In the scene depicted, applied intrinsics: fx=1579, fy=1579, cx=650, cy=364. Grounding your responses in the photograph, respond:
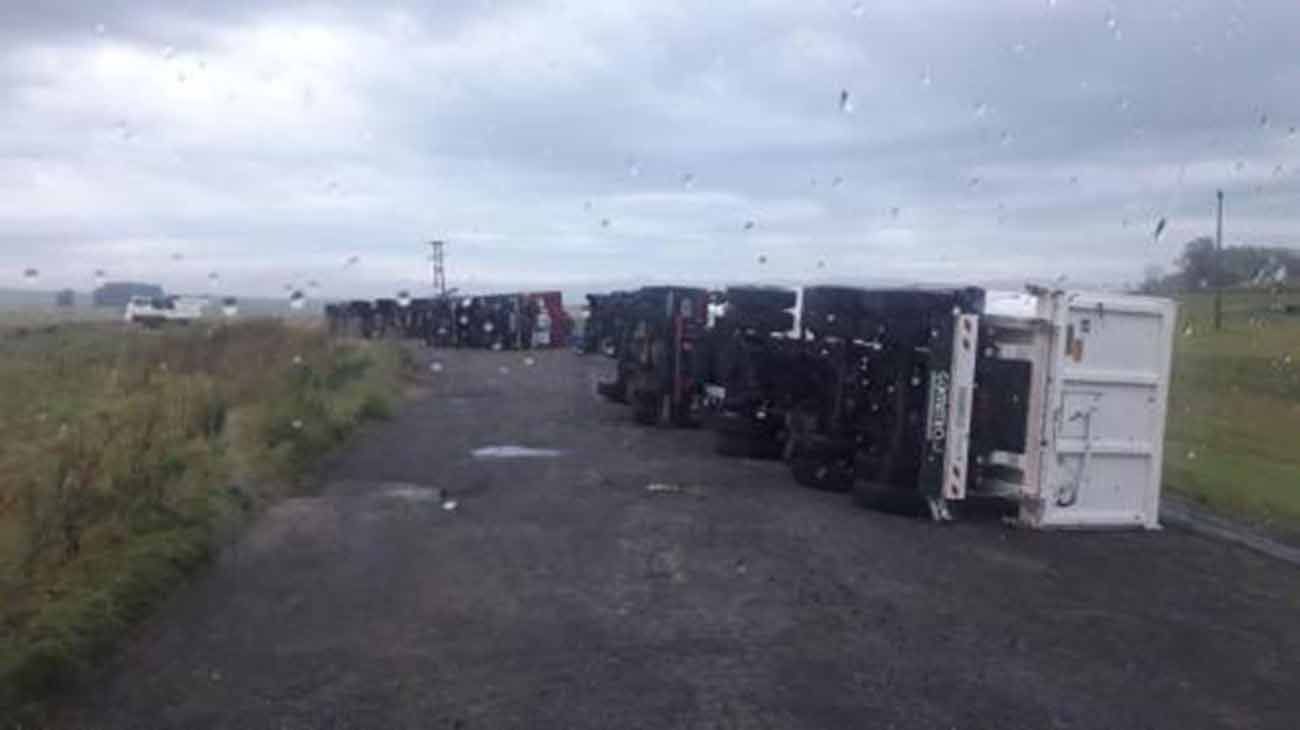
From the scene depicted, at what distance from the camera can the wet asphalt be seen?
7.27m

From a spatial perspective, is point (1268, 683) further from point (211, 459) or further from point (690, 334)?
point (690, 334)

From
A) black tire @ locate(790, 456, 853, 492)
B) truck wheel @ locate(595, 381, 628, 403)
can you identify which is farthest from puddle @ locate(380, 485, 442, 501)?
truck wheel @ locate(595, 381, 628, 403)

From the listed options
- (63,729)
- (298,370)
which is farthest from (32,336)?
(63,729)

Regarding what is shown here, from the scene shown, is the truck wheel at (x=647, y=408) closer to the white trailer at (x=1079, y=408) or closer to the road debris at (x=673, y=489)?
the road debris at (x=673, y=489)

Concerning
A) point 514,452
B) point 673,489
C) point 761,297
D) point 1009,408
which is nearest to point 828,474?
point 673,489

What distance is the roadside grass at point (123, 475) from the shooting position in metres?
8.38

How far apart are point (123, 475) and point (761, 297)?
969cm

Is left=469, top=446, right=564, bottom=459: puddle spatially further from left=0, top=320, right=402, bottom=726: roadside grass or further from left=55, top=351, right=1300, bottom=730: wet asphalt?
left=55, top=351, right=1300, bottom=730: wet asphalt

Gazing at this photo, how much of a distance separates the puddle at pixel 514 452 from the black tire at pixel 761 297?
10.4 ft

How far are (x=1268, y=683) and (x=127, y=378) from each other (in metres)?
22.2

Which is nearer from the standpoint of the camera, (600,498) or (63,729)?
(63,729)

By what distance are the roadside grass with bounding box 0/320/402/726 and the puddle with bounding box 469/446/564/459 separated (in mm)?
1844

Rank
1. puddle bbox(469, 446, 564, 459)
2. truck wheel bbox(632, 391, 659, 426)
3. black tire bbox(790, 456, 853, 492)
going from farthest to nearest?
truck wheel bbox(632, 391, 659, 426) < puddle bbox(469, 446, 564, 459) < black tire bbox(790, 456, 853, 492)

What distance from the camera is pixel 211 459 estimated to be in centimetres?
1467
